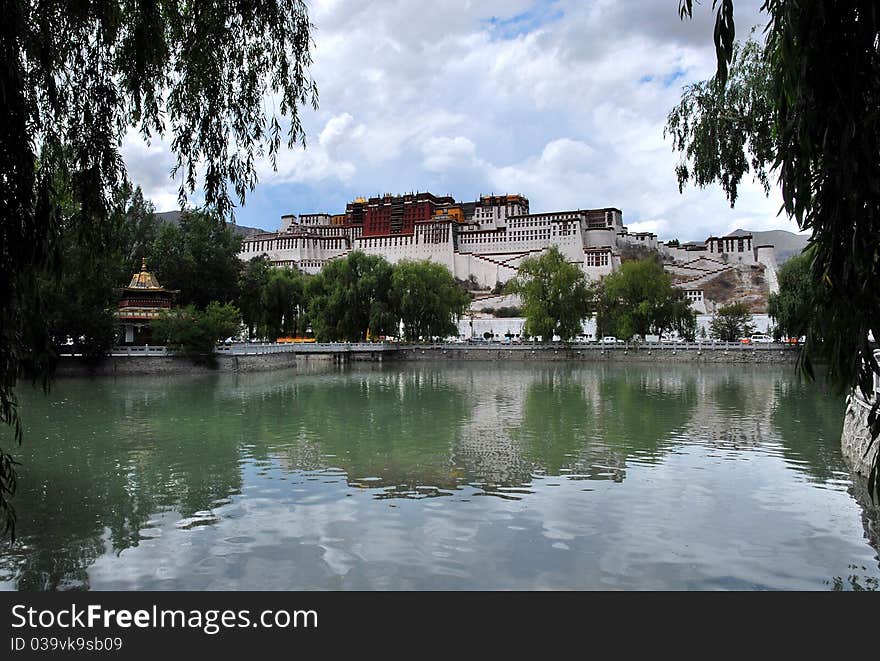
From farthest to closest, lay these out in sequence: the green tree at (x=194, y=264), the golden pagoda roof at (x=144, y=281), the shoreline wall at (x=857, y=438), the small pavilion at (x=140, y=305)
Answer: the green tree at (x=194, y=264), the golden pagoda roof at (x=144, y=281), the small pavilion at (x=140, y=305), the shoreline wall at (x=857, y=438)

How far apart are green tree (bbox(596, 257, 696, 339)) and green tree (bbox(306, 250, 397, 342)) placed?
14738 mm

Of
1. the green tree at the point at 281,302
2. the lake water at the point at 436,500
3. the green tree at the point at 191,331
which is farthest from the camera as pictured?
the green tree at the point at 281,302

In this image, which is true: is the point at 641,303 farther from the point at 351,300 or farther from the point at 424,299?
the point at 351,300

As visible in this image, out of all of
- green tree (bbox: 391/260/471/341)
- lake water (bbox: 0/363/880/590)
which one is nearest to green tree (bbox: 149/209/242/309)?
green tree (bbox: 391/260/471/341)

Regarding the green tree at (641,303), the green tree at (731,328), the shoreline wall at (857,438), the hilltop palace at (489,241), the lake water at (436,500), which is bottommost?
the lake water at (436,500)

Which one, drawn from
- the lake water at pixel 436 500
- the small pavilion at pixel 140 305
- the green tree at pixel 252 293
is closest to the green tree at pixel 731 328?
the green tree at pixel 252 293

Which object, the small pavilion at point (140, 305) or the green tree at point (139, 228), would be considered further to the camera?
the green tree at point (139, 228)

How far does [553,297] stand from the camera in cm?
4628

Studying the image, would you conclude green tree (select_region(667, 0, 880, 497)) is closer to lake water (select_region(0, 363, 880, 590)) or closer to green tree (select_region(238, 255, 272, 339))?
lake water (select_region(0, 363, 880, 590))

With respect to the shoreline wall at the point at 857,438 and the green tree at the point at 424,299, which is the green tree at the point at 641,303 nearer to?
the green tree at the point at 424,299

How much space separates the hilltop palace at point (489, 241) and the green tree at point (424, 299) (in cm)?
3351

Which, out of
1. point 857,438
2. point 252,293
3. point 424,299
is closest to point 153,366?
point 252,293

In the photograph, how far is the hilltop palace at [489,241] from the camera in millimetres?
85062
